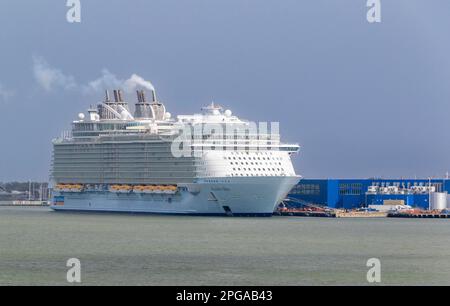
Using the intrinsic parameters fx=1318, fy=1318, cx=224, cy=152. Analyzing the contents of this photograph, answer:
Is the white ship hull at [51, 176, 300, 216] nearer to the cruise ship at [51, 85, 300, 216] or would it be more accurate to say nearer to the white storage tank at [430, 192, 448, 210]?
the cruise ship at [51, 85, 300, 216]

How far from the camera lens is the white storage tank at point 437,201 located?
361 ft

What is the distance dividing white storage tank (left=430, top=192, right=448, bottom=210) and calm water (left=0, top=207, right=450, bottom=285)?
2827cm

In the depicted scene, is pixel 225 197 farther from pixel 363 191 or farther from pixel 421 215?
pixel 363 191

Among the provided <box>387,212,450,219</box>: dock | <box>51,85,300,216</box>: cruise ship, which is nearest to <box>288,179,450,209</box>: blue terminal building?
<box>387,212,450,219</box>: dock

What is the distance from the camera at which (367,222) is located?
9131 centimetres

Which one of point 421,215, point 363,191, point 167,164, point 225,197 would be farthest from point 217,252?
point 363,191

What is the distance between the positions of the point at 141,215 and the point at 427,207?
28.8m

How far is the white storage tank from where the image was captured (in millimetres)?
110000

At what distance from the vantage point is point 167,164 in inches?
3669

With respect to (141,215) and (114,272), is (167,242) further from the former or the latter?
(141,215)

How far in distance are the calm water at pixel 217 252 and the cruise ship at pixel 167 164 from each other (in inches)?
262

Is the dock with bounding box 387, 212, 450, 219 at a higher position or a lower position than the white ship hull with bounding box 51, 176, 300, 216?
lower
